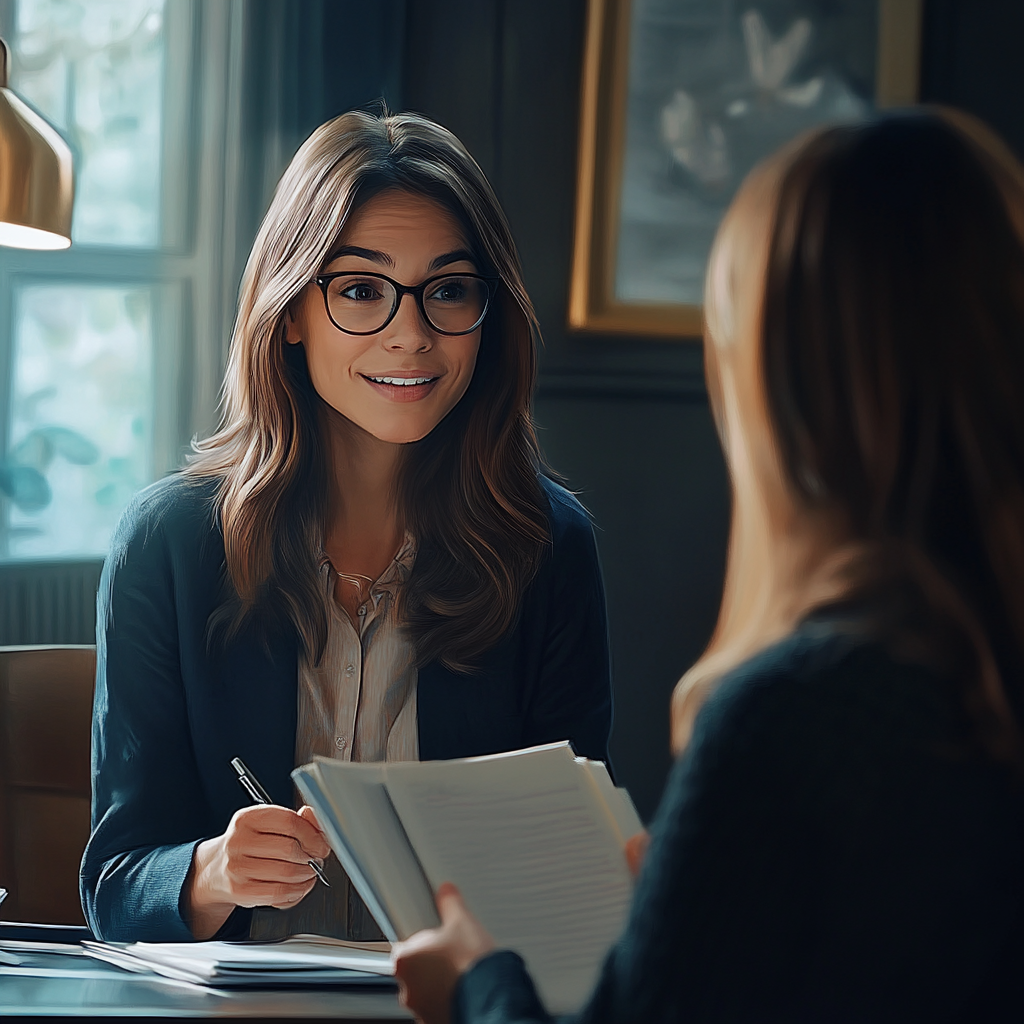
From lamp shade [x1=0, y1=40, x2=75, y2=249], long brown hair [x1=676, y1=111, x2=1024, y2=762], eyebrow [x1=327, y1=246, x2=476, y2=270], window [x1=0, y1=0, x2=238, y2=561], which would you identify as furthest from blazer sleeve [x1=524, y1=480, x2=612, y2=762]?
window [x1=0, y1=0, x2=238, y2=561]

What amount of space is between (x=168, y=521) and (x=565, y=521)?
523 millimetres

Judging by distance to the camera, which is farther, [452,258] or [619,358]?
[619,358]

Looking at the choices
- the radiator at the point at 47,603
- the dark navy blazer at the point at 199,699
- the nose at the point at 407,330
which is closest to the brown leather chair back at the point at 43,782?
the dark navy blazer at the point at 199,699

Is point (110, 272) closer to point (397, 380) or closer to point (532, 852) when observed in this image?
point (397, 380)

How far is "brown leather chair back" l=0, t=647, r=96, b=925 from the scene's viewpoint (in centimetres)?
149

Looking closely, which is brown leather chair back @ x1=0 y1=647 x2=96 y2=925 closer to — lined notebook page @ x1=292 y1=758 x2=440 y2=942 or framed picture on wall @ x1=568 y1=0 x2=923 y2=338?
lined notebook page @ x1=292 y1=758 x2=440 y2=942

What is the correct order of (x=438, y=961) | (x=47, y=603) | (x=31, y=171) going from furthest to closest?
1. (x=47, y=603)
2. (x=31, y=171)
3. (x=438, y=961)

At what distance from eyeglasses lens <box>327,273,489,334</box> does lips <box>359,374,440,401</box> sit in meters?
0.06

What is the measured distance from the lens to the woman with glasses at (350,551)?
1.35 meters

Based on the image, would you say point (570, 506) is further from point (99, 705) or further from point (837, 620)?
point (837, 620)

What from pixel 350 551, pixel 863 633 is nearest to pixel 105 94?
pixel 350 551

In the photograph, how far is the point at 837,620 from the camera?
60 cm

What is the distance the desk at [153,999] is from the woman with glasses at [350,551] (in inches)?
13.9

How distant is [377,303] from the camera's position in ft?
4.59
